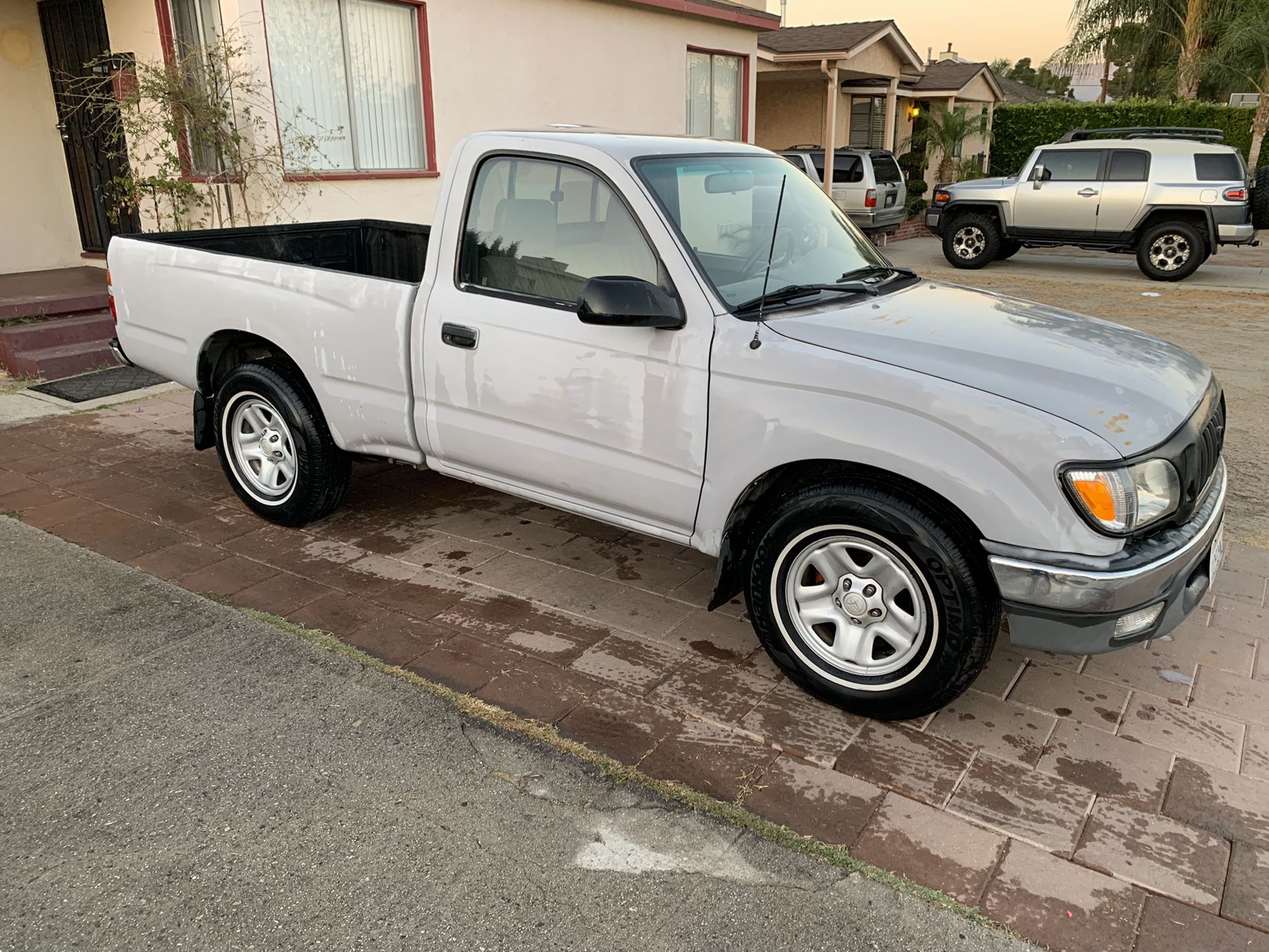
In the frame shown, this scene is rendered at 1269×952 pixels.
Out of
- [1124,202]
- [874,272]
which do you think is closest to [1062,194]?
[1124,202]

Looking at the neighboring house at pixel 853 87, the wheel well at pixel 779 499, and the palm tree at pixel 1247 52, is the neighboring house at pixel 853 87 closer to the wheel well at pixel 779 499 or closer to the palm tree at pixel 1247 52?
the palm tree at pixel 1247 52

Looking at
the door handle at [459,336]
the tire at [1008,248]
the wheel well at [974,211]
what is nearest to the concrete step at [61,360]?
the door handle at [459,336]

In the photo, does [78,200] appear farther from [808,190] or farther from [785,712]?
[785,712]

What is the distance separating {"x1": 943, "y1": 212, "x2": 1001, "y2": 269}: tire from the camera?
52.9 ft

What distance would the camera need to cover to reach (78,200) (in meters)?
10.8

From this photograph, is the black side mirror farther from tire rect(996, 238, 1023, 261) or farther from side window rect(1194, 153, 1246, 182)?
tire rect(996, 238, 1023, 261)

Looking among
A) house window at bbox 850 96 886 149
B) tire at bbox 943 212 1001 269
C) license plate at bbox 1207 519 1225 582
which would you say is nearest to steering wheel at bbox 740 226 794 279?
license plate at bbox 1207 519 1225 582

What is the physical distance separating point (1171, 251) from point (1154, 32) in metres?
17.4

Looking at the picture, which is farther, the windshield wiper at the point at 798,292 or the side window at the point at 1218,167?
the side window at the point at 1218,167

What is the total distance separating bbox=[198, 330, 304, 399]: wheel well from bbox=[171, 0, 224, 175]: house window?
4.55 metres

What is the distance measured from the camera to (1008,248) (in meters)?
16.9

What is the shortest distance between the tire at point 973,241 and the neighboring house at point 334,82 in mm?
6938

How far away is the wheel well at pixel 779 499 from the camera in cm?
322

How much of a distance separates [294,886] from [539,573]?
7.02 ft
